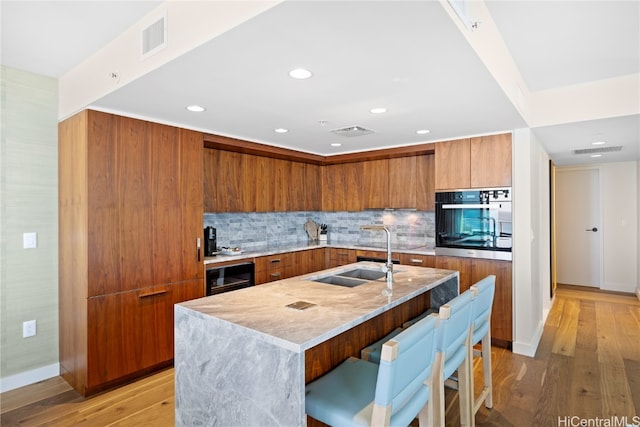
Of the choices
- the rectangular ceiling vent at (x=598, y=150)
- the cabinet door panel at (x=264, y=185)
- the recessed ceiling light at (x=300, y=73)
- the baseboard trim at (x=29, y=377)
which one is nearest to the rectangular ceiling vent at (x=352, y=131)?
the cabinet door panel at (x=264, y=185)

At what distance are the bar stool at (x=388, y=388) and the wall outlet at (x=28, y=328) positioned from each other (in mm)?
2585

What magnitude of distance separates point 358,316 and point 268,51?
4.47 ft

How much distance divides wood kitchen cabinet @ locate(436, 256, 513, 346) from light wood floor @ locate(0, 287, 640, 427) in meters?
0.17

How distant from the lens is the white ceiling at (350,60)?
1.54 metres

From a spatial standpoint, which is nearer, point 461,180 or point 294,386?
point 294,386

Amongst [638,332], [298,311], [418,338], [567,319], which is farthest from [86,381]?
[638,332]

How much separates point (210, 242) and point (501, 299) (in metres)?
3.11

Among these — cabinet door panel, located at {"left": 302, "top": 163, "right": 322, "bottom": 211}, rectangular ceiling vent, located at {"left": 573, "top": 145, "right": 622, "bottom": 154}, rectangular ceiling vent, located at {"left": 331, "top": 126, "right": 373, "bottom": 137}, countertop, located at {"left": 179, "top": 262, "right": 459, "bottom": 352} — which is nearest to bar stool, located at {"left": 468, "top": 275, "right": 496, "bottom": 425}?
countertop, located at {"left": 179, "top": 262, "right": 459, "bottom": 352}

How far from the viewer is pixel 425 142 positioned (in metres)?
→ 4.09

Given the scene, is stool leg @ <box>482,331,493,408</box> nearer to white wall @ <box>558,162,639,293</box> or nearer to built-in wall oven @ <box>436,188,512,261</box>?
built-in wall oven @ <box>436,188,512,261</box>

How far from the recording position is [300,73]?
6.64 ft

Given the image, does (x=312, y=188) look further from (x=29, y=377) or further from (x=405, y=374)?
(x=405, y=374)

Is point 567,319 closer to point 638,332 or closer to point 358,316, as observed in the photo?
point 638,332

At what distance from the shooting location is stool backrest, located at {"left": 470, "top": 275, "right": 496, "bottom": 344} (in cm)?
217
